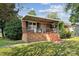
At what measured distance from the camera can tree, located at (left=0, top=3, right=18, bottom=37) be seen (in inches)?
84.9

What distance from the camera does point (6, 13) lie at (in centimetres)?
217

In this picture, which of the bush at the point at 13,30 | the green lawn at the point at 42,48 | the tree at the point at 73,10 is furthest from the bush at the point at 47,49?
the tree at the point at 73,10

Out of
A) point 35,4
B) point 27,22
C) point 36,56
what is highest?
point 35,4

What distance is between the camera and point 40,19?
215 centimetres

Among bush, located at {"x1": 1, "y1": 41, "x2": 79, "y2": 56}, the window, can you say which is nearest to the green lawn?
bush, located at {"x1": 1, "y1": 41, "x2": 79, "y2": 56}

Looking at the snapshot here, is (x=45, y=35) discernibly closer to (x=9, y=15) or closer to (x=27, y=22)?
(x=27, y=22)

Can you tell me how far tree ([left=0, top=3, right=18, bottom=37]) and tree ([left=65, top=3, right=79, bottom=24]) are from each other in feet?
1.60

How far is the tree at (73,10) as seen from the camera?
2129mm

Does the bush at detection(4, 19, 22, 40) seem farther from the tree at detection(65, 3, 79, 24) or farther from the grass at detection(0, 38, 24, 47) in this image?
the tree at detection(65, 3, 79, 24)

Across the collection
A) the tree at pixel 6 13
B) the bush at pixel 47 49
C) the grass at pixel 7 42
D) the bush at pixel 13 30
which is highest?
the tree at pixel 6 13

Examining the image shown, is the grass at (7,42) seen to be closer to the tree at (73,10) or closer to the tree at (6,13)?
the tree at (6,13)

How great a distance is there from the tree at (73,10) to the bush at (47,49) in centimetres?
21

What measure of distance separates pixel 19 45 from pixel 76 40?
0.53m

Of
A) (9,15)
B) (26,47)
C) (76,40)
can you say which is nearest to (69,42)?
(76,40)
